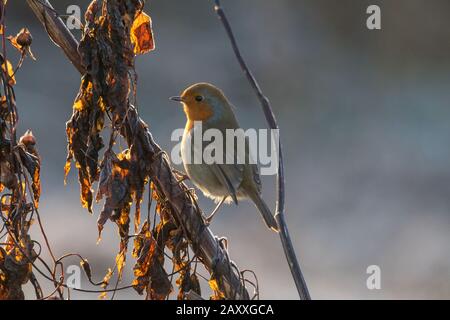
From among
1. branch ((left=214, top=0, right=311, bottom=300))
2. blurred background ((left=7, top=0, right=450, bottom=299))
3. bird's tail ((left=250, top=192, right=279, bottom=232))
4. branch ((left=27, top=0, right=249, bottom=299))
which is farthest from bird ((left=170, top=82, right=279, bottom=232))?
blurred background ((left=7, top=0, right=450, bottom=299))

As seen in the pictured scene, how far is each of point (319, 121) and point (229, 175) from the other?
18.2 feet

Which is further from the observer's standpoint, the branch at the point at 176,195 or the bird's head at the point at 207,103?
the bird's head at the point at 207,103

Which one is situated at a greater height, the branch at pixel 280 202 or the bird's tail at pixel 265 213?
the branch at pixel 280 202

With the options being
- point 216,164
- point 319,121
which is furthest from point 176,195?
point 319,121

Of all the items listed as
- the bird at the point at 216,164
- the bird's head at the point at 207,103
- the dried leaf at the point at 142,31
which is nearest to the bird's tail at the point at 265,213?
the bird at the point at 216,164

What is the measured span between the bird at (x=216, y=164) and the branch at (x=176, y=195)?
1037 mm

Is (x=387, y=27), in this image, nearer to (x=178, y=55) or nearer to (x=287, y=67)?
(x=287, y=67)

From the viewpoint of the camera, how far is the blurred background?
6957 mm

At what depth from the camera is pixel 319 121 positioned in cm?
934

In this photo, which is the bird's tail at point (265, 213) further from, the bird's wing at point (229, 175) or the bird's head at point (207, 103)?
the bird's head at point (207, 103)

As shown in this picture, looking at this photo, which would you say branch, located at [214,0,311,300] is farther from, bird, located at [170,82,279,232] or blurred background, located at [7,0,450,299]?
blurred background, located at [7,0,450,299]

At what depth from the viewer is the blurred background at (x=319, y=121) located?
22.8ft

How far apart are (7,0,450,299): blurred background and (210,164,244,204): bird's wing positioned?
216 centimetres

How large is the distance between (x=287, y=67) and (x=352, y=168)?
→ 2.07 m
